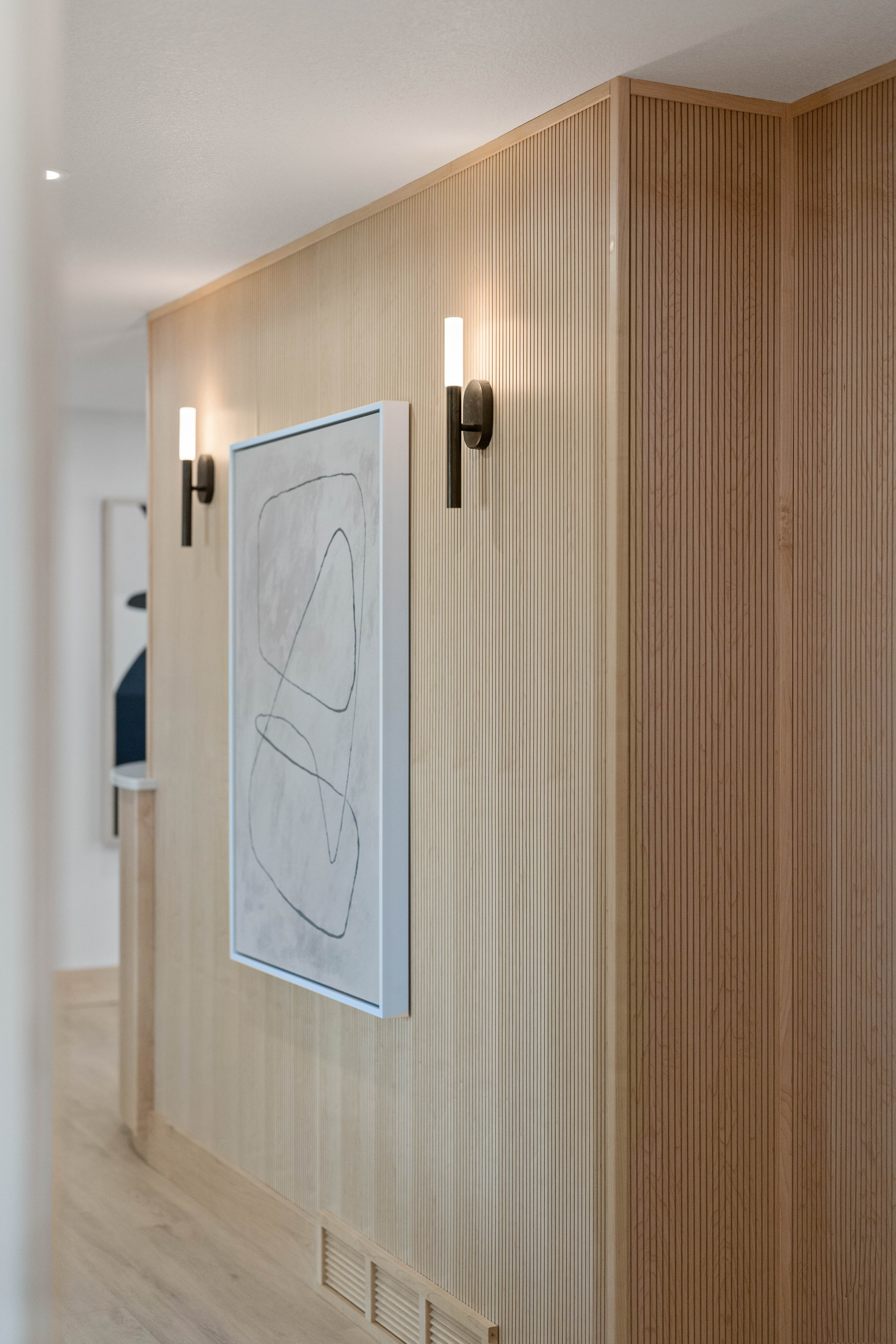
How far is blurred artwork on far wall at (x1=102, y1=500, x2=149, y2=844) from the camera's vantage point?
21.2ft

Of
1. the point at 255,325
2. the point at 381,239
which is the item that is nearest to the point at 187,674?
the point at 255,325

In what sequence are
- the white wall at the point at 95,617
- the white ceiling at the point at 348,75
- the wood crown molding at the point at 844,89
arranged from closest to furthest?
the white ceiling at the point at 348,75 → the wood crown molding at the point at 844,89 → the white wall at the point at 95,617

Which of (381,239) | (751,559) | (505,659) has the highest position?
(381,239)

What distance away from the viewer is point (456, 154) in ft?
9.07

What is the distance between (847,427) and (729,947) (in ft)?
3.28

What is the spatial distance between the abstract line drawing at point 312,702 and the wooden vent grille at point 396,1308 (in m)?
0.81

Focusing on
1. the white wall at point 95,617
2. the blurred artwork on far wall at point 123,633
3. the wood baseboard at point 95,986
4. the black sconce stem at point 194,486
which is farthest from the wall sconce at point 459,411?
the wood baseboard at point 95,986

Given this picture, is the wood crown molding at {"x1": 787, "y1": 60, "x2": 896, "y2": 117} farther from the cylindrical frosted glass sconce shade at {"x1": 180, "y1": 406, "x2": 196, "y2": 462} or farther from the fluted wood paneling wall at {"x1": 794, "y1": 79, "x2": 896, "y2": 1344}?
the cylindrical frosted glass sconce shade at {"x1": 180, "y1": 406, "x2": 196, "y2": 462}

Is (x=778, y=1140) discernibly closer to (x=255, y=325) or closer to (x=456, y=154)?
(x=456, y=154)

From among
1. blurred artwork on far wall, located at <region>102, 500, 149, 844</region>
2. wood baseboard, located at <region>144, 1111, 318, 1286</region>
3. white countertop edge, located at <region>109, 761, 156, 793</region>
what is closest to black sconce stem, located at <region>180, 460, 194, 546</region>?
white countertop edge, located at <region>109, 761, 156, 793</region>

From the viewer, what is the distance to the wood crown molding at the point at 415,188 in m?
2.44

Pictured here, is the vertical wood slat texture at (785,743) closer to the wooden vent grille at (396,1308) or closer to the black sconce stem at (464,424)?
the black sconce stem at (464,424)

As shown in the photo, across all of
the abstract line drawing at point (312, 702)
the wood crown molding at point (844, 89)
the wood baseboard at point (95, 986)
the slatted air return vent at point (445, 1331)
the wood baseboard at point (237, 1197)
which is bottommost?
the wood baseboard at point (95, 986)

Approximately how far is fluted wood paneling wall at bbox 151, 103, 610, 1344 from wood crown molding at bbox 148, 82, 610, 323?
2 cm
